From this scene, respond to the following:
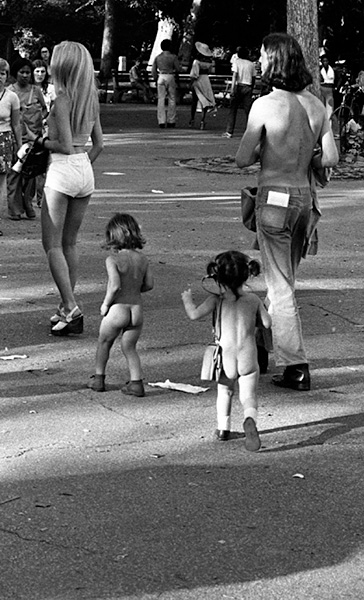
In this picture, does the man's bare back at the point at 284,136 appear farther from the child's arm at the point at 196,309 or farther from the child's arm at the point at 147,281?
the child's arm at the point at 196,309

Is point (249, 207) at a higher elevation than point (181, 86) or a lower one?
higher

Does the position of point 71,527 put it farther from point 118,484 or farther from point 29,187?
point 29,187

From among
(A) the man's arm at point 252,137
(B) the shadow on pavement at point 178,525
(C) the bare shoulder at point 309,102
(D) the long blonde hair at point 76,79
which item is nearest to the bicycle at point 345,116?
(D) the long blonde hair at point 76,79

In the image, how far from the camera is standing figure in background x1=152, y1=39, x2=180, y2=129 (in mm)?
29703

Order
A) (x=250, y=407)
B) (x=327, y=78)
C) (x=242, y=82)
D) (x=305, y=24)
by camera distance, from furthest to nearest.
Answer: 1. (x=327, y=78)
2. (x=242, y=82)
3. (x=305, y=24)
4. (x=250, y=407)

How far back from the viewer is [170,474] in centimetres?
597

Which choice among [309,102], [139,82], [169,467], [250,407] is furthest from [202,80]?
[169,467]

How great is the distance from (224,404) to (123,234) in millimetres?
1340

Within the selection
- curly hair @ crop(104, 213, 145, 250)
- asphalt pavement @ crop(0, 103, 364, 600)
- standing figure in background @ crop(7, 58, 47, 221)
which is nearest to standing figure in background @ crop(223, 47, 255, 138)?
standing figure in background @ crop(7, 58, 47, 221)

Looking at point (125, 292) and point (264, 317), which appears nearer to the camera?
point (264, 317)

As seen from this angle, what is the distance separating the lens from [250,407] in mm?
6375

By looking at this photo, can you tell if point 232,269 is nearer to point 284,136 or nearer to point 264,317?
point 264,317

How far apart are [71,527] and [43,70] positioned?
12.1 m

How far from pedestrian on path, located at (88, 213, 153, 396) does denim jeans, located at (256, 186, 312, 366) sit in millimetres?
718
